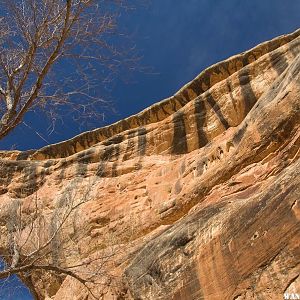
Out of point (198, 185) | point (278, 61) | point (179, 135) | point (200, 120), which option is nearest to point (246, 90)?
point (278, 61)

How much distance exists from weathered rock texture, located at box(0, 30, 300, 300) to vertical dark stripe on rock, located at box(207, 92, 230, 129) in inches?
1.3

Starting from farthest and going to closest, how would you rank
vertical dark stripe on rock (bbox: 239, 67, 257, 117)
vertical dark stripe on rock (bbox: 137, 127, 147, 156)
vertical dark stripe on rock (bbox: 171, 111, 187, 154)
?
vertical dark stripe on rock (bbox: 137, 127, 147, 156) → vertical dark stripe on rock (bbox: 171, 111, 187, 154) → vertical dark stripe on rock (bbox: 239, 67, 257, 117)

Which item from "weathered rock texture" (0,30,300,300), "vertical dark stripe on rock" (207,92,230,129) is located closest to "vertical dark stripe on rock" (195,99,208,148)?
"weathered rock texture" (0,30,300,300)

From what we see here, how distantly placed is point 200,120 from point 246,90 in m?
1.81

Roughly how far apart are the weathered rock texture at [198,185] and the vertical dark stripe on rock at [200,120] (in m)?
0.04

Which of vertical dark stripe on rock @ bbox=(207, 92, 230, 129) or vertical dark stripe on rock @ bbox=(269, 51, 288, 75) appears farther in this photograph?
vertical dark stripe on rock @ bbox=(207, 92, 230, 129)

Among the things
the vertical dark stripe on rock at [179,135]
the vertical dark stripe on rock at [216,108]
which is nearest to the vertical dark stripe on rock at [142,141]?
the vertical dark stripe on rock at [179,135]

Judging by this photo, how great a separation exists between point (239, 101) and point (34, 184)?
300 inches

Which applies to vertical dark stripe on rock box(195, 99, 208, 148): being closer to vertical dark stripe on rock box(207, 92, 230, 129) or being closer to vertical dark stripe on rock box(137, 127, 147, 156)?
vertical dark stripe on rock box(207, 92, 230, 129)

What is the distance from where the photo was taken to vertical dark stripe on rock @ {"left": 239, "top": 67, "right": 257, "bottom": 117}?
14.6 meters

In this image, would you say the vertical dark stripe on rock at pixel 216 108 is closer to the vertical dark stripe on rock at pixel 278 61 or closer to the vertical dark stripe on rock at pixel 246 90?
the vertical dark stripe on rock at pixel 246 90

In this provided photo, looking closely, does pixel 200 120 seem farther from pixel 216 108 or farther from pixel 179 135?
pixel 179 135

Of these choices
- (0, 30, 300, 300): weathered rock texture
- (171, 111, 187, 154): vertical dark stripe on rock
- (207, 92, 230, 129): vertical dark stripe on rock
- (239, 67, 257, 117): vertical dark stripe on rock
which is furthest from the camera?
(171, 111, 187, 154): vertical dark stripe on rock

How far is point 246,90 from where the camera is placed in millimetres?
14852
